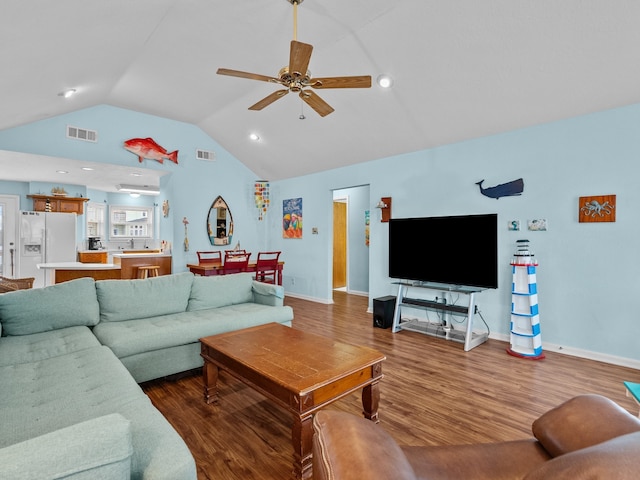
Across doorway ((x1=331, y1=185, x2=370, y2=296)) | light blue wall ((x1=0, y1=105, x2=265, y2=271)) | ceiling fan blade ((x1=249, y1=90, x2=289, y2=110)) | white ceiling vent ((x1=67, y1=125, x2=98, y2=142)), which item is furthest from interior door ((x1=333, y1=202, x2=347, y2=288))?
white ceiling vent ((x1=67, y1=125, x2=98, y2=142))

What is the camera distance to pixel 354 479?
72 cm

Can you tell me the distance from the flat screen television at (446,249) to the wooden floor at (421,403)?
84 cm

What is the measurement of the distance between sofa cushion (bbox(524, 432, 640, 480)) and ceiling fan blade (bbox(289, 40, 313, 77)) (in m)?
2.40

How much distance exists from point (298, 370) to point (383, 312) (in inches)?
110

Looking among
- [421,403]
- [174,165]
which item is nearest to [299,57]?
[421,403]

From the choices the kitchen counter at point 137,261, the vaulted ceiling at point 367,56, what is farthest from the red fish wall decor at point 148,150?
the kitchen counter at point 137,261

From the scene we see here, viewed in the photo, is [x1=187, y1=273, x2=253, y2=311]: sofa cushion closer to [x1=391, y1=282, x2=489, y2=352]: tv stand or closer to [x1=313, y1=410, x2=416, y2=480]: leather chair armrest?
[x1=391, y1=282, x2=489, y2=352]: tv stand

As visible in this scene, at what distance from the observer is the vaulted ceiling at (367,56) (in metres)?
2.58

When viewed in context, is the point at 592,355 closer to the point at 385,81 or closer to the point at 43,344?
the point at 385,81

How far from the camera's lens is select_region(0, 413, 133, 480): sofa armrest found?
0.79m

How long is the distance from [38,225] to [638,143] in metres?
9.61

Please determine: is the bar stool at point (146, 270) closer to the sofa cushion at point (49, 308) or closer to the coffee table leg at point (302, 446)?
the sofa cushion at point (49, 308)

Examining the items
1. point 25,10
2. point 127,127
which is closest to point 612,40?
point 25,10

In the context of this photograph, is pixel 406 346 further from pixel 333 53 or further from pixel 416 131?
pixel 333 53
